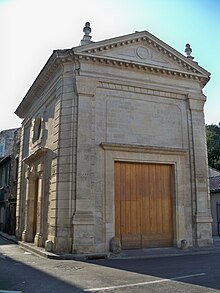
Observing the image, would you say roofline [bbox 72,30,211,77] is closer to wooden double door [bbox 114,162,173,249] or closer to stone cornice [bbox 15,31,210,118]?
stone cornice [bbox 15,31,210,118]

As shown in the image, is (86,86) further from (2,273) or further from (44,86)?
(2,273)

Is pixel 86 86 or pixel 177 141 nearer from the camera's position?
pixel 86 86

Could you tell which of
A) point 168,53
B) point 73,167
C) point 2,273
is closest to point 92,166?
point 73,167

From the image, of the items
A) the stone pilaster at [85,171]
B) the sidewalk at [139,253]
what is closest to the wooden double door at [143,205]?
the sidewalk at [139,253]

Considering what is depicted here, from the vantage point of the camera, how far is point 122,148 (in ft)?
44.1

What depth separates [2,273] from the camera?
861 centimetres

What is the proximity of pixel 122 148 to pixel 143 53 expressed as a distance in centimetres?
461

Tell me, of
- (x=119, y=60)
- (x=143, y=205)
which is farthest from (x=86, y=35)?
(x=143, y=205)

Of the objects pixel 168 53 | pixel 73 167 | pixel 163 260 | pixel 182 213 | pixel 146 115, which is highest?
pixel 168 53

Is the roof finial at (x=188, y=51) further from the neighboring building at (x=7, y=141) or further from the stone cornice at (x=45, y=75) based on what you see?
the neighboring building at (x=7, y=141)

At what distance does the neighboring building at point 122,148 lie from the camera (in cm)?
1256

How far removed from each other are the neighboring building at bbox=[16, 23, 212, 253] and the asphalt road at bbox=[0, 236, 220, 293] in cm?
199

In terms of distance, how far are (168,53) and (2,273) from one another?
37.3 ft

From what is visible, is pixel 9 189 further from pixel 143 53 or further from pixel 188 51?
pixel 188 51
